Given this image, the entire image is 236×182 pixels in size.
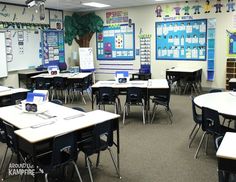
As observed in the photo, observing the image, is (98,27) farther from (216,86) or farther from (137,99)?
(137,99)

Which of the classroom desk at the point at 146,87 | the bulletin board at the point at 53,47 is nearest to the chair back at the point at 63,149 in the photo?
the classroom desk at the point at 146,87

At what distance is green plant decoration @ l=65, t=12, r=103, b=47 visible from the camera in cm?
1085

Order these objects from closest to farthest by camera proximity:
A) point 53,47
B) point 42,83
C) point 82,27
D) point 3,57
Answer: point 42,83, point 3,57, point 53,47, point 82,27

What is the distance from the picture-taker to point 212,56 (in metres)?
8.78

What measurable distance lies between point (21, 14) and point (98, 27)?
3.10m

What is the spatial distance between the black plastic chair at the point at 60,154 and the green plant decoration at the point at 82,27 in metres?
8.40

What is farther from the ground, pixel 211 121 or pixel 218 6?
pixel 218 6

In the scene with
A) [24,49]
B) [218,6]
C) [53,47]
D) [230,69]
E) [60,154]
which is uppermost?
[218,6]

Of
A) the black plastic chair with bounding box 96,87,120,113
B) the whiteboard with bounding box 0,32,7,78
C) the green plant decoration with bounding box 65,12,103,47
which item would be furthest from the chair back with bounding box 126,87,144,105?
the green plant decoration with bounding box 65,12,103,47

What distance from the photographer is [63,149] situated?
2846mm

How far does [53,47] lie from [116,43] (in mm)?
2432

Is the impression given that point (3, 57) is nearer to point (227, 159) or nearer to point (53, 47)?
point (53, 47)

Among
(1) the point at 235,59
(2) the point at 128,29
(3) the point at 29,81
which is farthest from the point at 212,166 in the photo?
(2) the point at 128,29

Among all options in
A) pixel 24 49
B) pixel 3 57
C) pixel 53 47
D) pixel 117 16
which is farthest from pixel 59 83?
pixel 117 16
